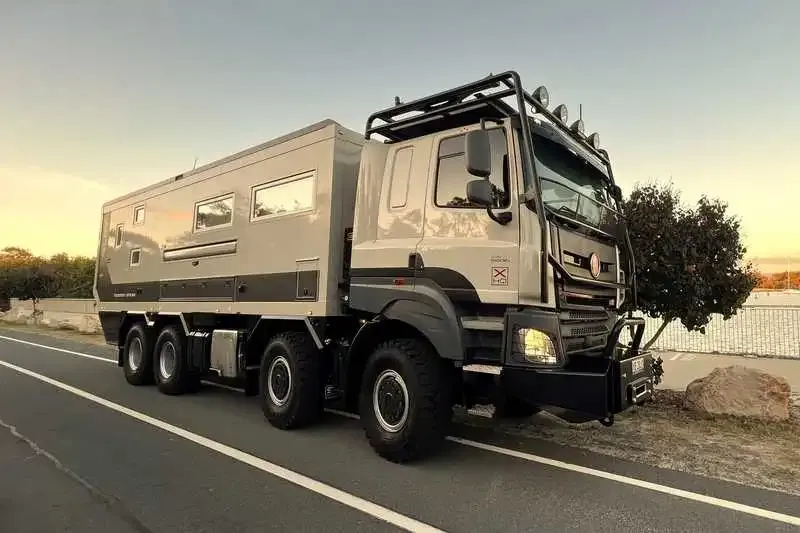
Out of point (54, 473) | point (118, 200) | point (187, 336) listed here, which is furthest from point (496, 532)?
point (118, 200)

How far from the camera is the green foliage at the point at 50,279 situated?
3984 cm

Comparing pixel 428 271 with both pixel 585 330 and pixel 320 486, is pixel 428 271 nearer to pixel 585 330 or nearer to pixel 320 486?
pixel 585 330

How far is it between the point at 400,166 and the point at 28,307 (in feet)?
127

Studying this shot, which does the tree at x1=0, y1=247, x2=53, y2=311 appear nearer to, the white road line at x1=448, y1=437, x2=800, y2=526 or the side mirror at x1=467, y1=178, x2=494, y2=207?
the white road line at x1=448, y1=437, x2=800, y2=526

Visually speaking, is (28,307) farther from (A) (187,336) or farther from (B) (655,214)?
(B) (655,214)

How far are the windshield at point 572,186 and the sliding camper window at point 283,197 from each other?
107 inches

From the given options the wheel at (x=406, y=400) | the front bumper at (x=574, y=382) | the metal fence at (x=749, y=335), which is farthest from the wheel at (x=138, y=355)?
the metal fence at (x=749, y=335)

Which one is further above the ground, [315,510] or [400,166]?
[400,166]

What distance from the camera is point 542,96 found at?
5129 mm

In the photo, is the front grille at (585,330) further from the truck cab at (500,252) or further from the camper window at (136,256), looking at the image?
the camper window at (136,256)

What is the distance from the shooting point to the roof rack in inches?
189

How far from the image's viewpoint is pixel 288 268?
256 inches

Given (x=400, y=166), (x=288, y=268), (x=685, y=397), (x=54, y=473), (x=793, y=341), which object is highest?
(x=400, y=166)

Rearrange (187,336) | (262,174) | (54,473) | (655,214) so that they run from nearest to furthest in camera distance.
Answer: (54,473) → (262,174) → (655,214) → (187,336)
